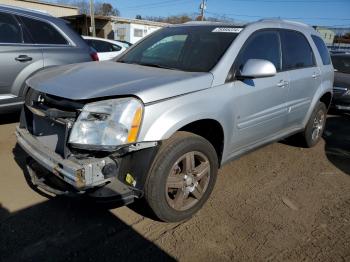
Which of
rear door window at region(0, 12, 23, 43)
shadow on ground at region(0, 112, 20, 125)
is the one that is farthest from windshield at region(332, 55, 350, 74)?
shadow on ground at region(0, 112, 20, 125)

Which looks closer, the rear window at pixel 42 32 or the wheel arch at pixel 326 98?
the rear window at pixel 42 32

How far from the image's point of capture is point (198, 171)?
3146 millimetres

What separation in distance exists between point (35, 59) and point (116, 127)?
10.6 feet

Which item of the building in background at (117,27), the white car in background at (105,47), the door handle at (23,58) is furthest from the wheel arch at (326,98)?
the building in background at (117,27)

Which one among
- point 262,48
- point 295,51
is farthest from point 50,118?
point 295,51

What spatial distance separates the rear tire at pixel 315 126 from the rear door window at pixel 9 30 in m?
4.48

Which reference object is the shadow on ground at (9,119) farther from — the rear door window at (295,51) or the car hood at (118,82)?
the rear door window at (295,51)

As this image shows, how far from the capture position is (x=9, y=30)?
5.01 meters

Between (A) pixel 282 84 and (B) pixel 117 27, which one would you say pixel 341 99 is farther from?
(B) pixel 117 27

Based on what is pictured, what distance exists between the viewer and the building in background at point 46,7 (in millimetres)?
25058

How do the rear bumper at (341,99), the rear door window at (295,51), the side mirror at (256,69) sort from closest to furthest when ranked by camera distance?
1. the side mirror at (256,69)
2. the rear door window at (295,51)
3. the rear bumper at (341,99)

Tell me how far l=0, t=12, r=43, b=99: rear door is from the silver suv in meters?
1.67

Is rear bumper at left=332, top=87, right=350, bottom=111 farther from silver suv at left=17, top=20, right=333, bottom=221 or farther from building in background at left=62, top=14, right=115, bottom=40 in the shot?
building in background at left=62, top=14, right=115, bottom=40

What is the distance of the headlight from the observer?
98.0 inches
